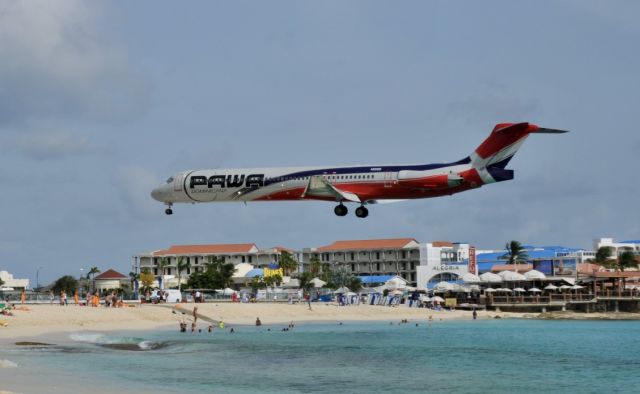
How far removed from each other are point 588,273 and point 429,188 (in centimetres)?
8853

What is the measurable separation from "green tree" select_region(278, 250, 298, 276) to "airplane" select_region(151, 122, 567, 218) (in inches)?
4063

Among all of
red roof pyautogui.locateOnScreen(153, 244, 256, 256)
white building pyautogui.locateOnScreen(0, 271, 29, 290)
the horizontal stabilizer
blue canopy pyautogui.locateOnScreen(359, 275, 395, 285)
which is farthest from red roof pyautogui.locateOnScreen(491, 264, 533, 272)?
the horizontal stabilizer

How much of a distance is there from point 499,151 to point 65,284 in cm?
12544

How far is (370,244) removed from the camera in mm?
175250

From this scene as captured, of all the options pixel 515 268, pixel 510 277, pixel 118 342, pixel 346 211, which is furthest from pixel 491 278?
pixel 118 342

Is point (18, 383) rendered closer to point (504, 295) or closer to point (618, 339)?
point (618, 339)

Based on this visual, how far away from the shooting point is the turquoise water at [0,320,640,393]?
135 feet

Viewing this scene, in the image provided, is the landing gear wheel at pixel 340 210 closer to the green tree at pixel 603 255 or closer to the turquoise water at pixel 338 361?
the turquoise water at pixel 338 361

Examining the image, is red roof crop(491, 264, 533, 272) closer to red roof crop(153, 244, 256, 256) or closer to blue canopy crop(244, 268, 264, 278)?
blue canopy crop(244, 268, 264, 278)

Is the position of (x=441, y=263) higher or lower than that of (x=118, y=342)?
higher

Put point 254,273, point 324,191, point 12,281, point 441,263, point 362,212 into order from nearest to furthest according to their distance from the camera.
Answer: point 324,191
point 362,212
point 441,263
point 12,281
point 254,273

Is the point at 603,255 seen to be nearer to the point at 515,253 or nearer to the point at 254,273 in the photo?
the point at 515,253

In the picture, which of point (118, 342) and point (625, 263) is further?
point (625, 263)

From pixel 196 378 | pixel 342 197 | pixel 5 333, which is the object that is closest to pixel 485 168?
pixel 342 197
